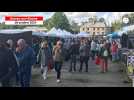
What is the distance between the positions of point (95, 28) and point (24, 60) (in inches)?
87.1

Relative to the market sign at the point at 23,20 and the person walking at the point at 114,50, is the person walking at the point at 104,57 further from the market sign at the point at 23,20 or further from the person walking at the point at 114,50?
the market sign at the point at 23,20

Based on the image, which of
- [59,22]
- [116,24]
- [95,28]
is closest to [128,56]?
[116,24]

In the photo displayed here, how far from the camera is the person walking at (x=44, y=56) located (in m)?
15.4

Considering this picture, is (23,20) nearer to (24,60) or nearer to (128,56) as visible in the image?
(24,60)

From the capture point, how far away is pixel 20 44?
1527 centimetres

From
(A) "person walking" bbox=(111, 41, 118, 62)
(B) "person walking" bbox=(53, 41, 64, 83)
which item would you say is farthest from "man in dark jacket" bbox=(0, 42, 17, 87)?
(A) "person walking" bbox=(111, 41, 118, 62)

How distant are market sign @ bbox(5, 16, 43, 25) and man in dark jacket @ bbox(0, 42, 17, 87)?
0.68m

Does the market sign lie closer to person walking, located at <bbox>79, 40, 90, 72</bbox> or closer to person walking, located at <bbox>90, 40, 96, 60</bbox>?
person walking, located at <bbox>79, 40, 90, 72</bbox>

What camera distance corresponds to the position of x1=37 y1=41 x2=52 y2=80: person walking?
1544 cm

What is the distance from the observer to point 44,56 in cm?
1551
